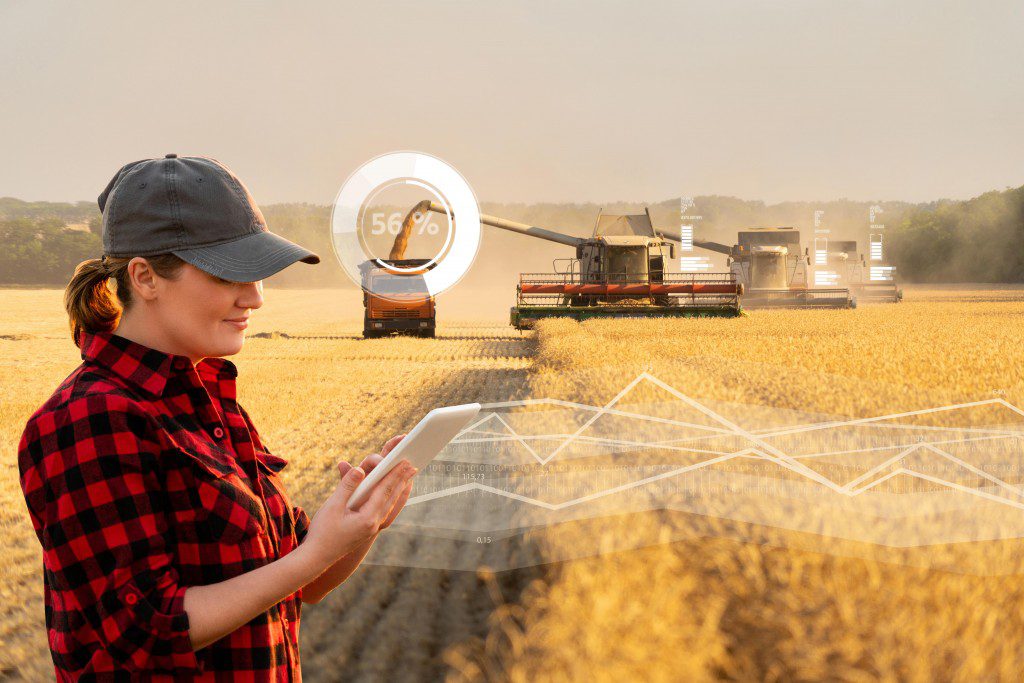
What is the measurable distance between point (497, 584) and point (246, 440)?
1.67 metres

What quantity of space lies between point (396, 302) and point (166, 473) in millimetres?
22555

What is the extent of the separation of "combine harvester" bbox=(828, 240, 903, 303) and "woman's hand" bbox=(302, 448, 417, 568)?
171 ft

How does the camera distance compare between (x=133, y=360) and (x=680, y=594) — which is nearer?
(x=133, y=360)

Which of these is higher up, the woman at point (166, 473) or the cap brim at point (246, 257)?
the cap brim at point (246, 257)

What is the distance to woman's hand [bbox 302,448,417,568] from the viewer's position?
5.12 feet

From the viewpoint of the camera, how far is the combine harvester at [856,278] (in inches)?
2034

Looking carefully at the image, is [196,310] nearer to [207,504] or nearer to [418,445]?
[207,504]

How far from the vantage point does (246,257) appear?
163cm

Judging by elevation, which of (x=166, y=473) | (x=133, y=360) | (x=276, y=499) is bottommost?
(x=276, y=499)

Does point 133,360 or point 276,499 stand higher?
point 133,360
